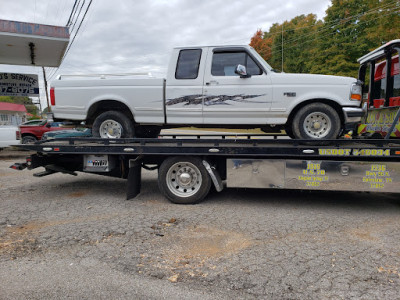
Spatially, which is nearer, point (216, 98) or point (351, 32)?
point (216, 98)

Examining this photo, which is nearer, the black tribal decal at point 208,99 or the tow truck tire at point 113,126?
the black tribal decal at point 208,99

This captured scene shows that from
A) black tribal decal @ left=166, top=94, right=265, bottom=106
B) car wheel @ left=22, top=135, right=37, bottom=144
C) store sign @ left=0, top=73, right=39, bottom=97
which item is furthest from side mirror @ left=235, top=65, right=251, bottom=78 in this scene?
store sign @ left=0, top=73, right=39, bottom=97

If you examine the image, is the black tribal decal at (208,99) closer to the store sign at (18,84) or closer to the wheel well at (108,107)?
the wheel well at (108,107)

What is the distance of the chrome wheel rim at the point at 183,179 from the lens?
5379mm

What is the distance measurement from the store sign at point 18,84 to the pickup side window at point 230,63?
13.3 m

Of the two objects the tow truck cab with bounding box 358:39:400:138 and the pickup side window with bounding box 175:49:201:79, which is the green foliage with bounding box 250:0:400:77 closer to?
the tow truck cab with bounding box 358:39:400:138

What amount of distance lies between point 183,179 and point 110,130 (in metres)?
1.71

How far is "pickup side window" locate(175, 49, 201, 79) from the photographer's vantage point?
17.9 feet

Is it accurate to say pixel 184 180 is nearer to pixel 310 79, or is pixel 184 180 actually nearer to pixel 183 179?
pixel 183 179

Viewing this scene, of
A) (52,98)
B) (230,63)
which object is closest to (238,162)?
(230,63)

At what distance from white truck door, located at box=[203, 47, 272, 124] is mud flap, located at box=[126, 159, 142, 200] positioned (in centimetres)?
152

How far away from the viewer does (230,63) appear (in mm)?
5414

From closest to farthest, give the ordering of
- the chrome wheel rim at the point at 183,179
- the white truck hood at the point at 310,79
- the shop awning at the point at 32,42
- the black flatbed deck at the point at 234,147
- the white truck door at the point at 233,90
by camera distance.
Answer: the black flatbed deck at the point at 234,147 → the white truck hood at the point at 310,79 → the white truck door at the point at 233,90 → the chrome wheel rim at the point at 183,179 → the shop awning at the point at 32,42

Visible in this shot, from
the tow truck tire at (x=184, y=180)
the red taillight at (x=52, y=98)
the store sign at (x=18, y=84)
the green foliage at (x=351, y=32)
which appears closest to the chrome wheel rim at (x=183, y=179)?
the tow truck tire at (x=184, y=180)
